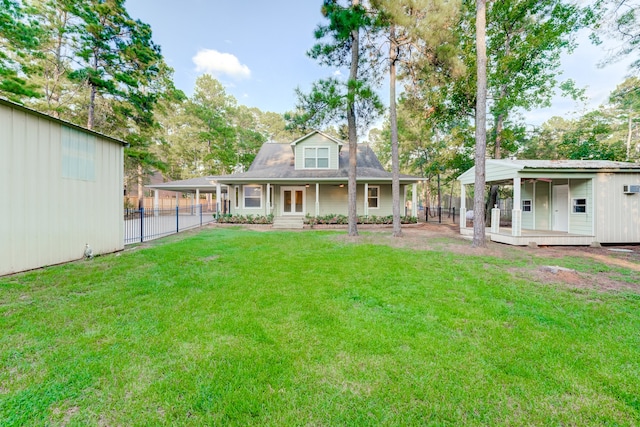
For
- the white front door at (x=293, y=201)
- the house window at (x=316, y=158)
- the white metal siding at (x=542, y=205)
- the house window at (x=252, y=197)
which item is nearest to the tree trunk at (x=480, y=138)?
the white metal siding at (x=542, y=205)

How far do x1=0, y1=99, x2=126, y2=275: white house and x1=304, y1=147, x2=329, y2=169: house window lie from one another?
34.5 feet

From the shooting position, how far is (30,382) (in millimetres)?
2027

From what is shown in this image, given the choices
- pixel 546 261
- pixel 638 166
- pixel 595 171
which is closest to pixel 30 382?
pixel 546 261

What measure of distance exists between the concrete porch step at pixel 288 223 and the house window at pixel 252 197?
229 cm

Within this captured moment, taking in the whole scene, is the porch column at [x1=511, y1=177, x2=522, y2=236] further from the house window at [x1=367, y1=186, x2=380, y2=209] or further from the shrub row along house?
the house window at [x1=367, y1=186, x2=380, y2=209]

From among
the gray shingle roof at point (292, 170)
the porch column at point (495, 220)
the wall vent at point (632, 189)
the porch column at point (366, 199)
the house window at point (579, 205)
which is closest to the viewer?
the wall vent at point (632, 189)

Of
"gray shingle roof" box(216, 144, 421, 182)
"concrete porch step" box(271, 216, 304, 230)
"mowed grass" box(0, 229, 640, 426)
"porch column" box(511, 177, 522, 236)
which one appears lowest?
"mowed grass" box(0, 229, 640, 426)

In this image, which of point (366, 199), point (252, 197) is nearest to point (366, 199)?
point (366, 199)

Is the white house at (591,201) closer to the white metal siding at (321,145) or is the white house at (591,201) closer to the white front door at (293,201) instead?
the white metal siding at (321,145)

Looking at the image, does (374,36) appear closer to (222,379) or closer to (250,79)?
(222,379)

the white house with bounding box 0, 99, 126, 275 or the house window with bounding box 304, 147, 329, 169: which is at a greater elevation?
the house window with bounding box 304, 147, 329, 169

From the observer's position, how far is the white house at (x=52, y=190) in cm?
466

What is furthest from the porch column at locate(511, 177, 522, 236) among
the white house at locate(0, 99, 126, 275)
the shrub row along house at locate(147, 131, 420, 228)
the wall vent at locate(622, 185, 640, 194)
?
the white house at locate(0, 99, 126, 275)

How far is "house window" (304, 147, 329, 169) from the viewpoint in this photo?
16.2 meters
